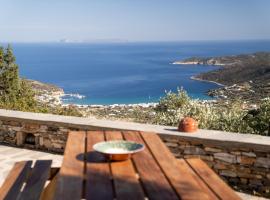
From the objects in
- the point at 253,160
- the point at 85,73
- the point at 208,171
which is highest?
the point at 208,171

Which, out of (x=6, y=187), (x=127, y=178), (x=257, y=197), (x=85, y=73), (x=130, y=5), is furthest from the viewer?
(x=130, y=5)

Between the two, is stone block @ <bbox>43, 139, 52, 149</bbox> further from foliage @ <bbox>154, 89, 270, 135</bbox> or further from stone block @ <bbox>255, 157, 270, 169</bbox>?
foliage @ <bbox>154, 89, 270, 135</bbox>

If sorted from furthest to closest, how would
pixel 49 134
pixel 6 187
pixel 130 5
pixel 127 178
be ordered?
pixel 130 5 < pixel 49 134 < pixel 6 187 < pixel 127 178

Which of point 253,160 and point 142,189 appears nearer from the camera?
point 142,189

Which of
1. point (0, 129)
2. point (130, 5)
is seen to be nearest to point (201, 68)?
point (130, 5)

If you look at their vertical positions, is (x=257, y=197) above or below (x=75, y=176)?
below

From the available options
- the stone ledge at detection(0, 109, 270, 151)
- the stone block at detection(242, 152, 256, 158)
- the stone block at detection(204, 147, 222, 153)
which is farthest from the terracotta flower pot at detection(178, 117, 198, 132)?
the stone block at detection(242, 152, 256, 158)

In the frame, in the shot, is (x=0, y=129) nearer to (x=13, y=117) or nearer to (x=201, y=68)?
(x=13, y=117)
